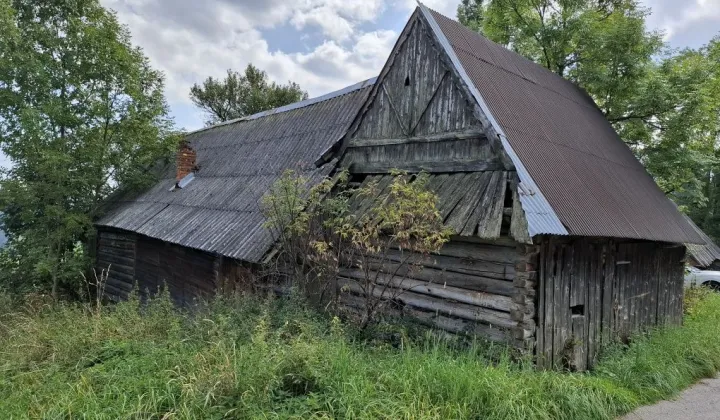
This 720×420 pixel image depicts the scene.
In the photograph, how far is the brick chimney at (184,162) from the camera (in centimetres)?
1431

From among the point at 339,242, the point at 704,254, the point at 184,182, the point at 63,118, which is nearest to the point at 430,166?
the point at 339,242

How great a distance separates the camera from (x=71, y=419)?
411 cm

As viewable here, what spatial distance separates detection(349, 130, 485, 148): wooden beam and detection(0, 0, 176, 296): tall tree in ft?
28.5

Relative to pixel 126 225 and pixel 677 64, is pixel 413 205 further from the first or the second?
pixel 677 64

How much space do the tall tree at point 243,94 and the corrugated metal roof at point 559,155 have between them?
24.6 meters

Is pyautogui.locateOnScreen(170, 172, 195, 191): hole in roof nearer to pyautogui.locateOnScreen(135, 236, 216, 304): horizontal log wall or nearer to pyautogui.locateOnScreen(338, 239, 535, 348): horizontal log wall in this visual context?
pyautogui.locateOnScreen(135, 236, 216, 304): horizontal log wall

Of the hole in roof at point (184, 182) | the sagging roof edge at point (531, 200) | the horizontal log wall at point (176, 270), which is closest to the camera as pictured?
the sagging roof edge at point (531, 200)

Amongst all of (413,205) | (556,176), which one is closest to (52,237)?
(413,205)

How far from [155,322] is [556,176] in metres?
6.08

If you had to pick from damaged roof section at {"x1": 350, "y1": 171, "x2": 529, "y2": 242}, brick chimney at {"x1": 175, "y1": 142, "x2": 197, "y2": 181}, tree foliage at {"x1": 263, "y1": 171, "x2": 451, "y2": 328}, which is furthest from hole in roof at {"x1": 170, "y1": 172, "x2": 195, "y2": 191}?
damaged roof section at {"x1": 350, "y1": 171, "x2": 529, "y2": 242}

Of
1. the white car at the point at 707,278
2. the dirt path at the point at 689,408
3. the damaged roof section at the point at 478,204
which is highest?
the damaged roof section at the point at 478,204

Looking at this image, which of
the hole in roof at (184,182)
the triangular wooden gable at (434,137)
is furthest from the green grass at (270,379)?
the hole in roof at (184,182)

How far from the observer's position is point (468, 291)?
6578 mm

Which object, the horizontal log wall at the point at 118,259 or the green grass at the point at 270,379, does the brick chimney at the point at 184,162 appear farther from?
the green grass at the point at 270,379
